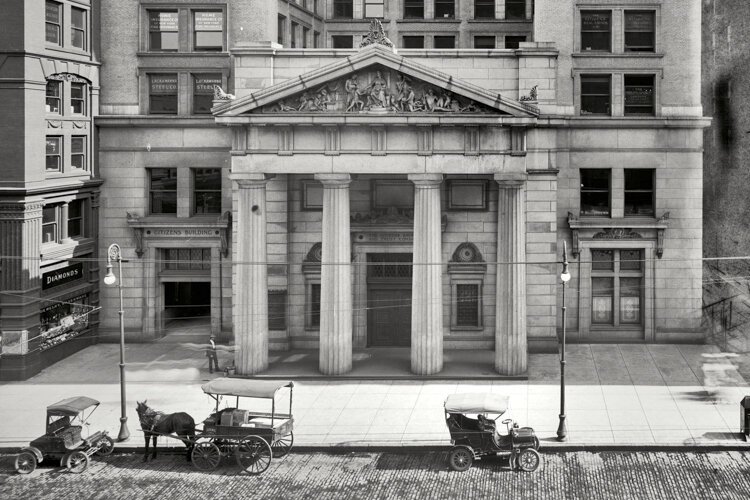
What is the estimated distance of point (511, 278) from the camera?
42.8 meters

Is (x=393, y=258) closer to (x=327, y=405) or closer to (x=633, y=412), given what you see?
(x=327, y=405)

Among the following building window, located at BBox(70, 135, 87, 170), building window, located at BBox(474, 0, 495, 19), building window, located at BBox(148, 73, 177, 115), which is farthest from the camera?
building window, located at BBox(474, 0, 495, 19)

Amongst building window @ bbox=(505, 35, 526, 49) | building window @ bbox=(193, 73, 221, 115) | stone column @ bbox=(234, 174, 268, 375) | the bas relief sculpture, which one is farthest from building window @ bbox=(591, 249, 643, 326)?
building window @ bbox=(193, 73, 221, 115)

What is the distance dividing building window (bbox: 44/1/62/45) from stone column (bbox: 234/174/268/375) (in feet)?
34.0

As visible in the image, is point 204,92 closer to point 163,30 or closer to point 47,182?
point 163,30

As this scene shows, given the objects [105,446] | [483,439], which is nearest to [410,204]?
[483,439]

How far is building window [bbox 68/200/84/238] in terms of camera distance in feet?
157

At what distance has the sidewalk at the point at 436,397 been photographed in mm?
35969

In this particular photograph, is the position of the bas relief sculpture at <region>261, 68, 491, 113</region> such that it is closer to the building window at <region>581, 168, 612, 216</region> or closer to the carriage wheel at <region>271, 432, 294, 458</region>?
the building window at <region>581, 168, 612, 216</region>

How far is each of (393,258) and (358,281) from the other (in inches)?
73.2

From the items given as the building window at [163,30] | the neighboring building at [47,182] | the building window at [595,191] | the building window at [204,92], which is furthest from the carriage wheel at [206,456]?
the building window at [595,191]

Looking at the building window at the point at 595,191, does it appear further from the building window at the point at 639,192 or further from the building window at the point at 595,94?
the building window at the point at 595,94

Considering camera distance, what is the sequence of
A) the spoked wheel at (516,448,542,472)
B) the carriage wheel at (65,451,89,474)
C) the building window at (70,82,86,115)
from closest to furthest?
1. the spoked wheel at (516,448,542,472)
2. the carriage wheel at (65,451,89,474)
3. the building window at (70,82,86,115)

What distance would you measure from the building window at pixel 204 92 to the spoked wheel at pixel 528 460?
23697 millimetres
